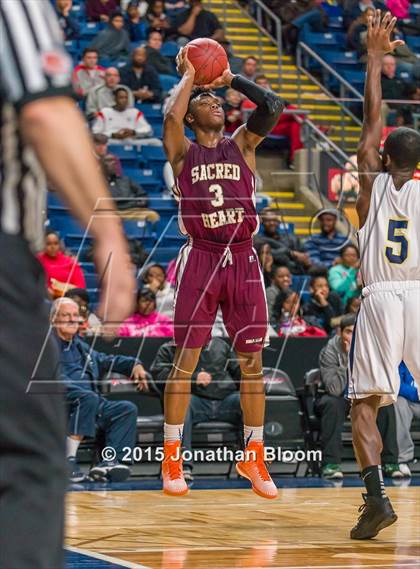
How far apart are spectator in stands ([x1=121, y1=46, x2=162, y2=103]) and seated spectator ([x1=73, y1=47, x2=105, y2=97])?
452mm

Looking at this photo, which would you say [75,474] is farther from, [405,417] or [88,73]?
[88,73]

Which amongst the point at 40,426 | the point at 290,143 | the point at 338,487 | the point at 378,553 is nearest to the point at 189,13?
the point at 290,143

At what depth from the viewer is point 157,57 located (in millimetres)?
15688

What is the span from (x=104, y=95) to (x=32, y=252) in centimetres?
1229

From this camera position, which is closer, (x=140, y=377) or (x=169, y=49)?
(x=140, y=377)

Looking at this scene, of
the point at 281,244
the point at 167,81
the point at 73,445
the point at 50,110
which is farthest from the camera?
the point at 167,81

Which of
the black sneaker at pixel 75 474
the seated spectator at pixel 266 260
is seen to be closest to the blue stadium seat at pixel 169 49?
the seated spectator at pixel 266 260

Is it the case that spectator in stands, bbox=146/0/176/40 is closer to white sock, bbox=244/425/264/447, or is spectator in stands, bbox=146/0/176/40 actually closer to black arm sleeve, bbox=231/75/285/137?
black arm sleeve, bbox=231/75/285/137

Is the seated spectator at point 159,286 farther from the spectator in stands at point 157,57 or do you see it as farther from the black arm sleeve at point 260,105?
the spectator in stands at point 157,57

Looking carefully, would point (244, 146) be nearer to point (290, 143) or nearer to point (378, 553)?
point (378, 553)

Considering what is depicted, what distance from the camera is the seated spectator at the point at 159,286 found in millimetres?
10938

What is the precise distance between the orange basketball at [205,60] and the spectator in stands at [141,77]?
803 cm

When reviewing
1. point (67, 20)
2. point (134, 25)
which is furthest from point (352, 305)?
point (134, 25)

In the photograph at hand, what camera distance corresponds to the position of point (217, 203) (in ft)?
22.8
